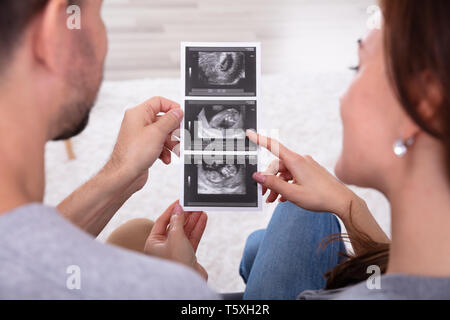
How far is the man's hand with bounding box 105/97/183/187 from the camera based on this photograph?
1.07 meters

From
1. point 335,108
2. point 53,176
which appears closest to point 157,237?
point 53,176

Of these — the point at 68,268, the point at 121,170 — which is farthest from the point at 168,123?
the point at 68,268

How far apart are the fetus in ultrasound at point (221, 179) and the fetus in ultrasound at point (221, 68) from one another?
8.8 inches

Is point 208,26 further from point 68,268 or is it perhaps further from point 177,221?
point 68,268

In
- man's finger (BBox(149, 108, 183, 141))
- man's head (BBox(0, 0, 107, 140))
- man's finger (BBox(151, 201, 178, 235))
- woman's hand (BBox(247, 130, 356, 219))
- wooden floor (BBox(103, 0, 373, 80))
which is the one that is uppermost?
wooden floor (BBox(103, 0, 373, 80))

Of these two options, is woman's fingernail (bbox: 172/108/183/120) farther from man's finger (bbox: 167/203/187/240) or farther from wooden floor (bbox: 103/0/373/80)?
wooden floor (bbox: 103/0/373/80)

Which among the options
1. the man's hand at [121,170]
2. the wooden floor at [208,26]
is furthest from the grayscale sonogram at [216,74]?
the wooden floor at [208,26]

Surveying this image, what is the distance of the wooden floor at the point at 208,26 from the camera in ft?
7.04

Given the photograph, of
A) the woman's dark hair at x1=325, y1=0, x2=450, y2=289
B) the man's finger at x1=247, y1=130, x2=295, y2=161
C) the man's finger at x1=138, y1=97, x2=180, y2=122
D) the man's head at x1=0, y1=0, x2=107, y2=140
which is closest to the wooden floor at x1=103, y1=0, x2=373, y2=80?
the man's finger at x1=138, y1=97, x2=180, y2=122

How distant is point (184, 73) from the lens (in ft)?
3.85

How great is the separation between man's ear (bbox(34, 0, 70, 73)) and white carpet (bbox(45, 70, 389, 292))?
41.5 inches

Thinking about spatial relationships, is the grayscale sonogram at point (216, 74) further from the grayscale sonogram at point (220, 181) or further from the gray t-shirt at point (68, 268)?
the gray t-shirt at point (68, 268)

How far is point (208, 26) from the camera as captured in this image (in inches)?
88.0

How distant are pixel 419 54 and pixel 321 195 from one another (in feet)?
1.69
